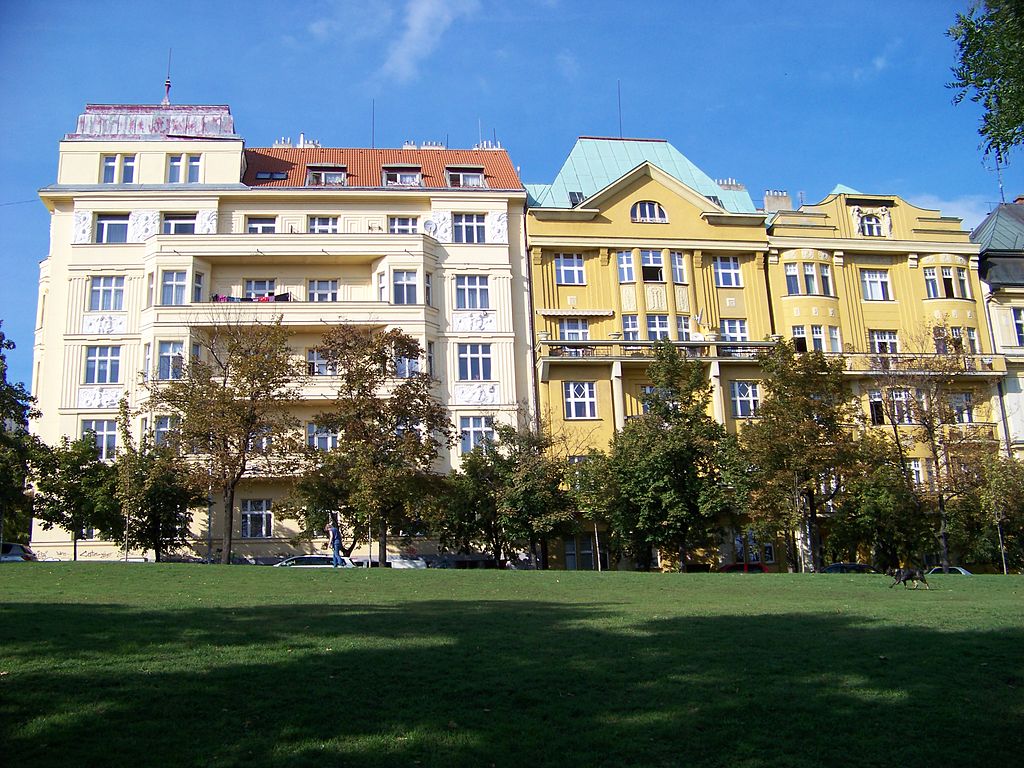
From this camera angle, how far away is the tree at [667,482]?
1512 inches

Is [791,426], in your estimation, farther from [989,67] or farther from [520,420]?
[989,67]

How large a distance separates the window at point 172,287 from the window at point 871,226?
122 ft

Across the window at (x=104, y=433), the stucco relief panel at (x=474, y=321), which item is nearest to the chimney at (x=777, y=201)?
the stucco relief panel at (x=474, y=321)

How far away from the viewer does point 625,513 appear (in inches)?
1543

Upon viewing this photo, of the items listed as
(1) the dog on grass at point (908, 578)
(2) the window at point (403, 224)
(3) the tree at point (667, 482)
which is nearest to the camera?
(1) the dog on grass at point (908, 578)

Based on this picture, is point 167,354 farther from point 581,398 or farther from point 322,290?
point 581,398

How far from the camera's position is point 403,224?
52469mm

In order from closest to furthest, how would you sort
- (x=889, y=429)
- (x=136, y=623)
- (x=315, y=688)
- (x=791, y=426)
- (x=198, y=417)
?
(x=315, y=688), (x=136, y=623), (x=198, y=417), (x=791, y=426), (x=889, y=429)

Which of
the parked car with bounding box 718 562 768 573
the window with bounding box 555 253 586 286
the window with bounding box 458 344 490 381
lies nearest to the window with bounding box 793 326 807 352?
the window with bounding box 555 253 586 286

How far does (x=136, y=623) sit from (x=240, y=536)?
101 ft

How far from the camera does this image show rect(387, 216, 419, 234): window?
2057 inches

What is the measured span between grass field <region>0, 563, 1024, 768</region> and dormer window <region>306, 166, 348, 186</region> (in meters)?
36.4

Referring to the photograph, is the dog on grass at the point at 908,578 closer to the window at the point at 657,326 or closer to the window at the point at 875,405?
the window at the point at 875,405

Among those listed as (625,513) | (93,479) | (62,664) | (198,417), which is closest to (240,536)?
(93,479)
